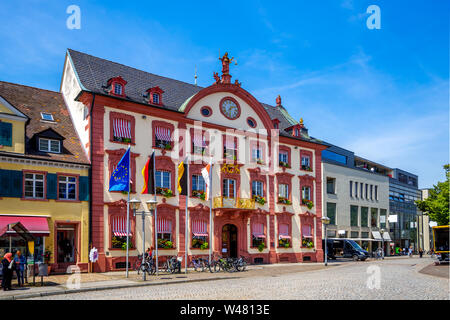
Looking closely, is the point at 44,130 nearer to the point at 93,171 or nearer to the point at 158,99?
the point at 93,171

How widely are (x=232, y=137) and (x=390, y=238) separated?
42418 millimetres

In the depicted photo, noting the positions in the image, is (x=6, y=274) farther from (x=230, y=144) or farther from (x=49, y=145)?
(x=230, y=144)

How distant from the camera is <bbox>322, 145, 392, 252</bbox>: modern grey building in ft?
186

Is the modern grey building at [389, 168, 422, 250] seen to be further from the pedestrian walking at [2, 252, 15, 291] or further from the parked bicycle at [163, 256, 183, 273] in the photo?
the pedestrian walking at [2, 252, 15, 291]

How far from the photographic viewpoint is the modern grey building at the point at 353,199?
186ft

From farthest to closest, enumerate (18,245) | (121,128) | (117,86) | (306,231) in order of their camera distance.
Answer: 1. (306,231)
2. (117,86)
3. (121,128)
4. (18,245)

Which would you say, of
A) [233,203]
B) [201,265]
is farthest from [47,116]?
[233,203]

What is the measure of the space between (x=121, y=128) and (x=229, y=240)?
12.4 m

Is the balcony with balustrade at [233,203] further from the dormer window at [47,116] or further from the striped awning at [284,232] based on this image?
the dormer window at [47,116]

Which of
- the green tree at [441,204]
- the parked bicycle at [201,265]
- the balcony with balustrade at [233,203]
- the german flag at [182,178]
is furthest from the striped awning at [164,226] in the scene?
the green tree at [441,204]

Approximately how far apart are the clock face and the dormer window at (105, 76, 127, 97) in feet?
29.8

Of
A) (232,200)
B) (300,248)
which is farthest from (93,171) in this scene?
(300,248)

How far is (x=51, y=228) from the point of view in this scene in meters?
27.6

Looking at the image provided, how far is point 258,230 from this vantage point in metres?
38.8
